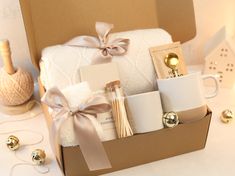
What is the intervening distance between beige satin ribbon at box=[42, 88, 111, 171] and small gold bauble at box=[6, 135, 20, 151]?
0.15 m

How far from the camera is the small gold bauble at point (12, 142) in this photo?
73 centimetres

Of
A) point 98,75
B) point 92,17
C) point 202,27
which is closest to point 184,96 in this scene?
point 98,75

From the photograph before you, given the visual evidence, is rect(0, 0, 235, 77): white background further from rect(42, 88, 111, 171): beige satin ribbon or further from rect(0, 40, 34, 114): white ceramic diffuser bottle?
rect(42, 88, 111, 171): beige satin ribbon

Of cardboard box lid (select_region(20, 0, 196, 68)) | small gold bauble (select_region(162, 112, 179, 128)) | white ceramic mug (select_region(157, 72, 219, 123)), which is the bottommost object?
small gold bauble (select_region(162, 112, 179, 128))

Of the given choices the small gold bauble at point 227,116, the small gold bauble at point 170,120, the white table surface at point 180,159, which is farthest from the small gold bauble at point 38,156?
the small gold bauble at point 227,116

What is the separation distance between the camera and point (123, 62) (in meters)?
0.75

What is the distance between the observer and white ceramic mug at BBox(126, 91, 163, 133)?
2.17ft

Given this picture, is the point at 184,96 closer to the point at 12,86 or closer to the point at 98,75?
the point at 98,75

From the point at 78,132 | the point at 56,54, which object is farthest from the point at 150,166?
the point at 56,54

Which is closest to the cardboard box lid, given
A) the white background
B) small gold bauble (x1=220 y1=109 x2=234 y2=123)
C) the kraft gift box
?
the kraft gift box

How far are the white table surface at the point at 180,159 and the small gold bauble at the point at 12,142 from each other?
2cm

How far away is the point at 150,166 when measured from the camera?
0.70 meters

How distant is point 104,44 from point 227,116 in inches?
13.1

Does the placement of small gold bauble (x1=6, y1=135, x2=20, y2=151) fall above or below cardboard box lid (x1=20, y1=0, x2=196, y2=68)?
below
